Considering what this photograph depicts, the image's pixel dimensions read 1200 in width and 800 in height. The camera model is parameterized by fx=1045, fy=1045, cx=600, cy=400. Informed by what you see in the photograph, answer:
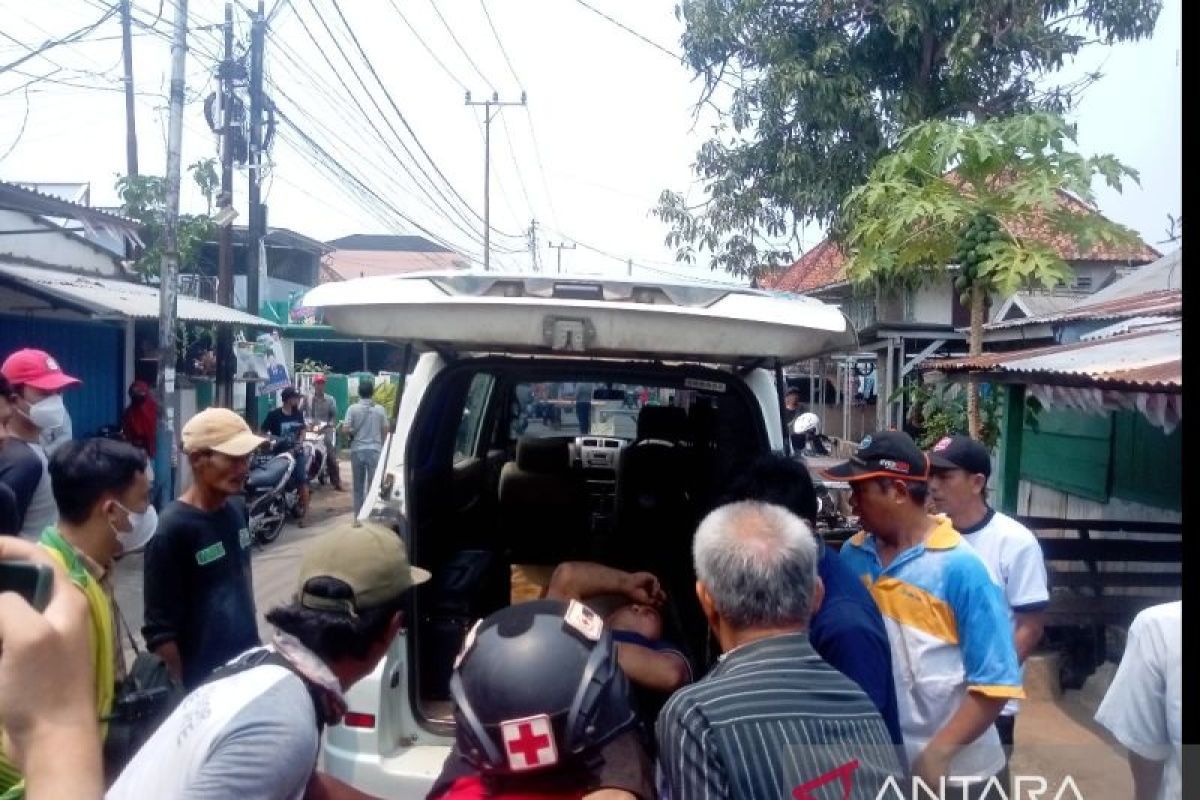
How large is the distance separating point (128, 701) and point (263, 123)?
525 inches

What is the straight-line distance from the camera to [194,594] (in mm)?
3281

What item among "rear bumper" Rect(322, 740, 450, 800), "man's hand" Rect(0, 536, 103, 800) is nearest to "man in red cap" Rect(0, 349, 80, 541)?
"rear bumper" Rect(322, 740, 450, 800)

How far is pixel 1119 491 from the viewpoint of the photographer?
6273 mm

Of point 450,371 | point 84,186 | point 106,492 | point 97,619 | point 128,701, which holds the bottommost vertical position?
point 128,701

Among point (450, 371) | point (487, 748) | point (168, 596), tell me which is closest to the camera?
point (487, 748)

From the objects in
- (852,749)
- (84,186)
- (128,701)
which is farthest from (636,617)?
(84,186)

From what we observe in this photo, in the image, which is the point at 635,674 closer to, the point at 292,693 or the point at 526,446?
the point at 292,693

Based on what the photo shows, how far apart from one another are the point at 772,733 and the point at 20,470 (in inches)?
136

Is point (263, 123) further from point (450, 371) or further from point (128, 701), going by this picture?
point (128, 701)

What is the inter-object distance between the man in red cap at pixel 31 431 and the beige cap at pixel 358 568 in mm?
2348

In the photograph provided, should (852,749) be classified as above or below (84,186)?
below

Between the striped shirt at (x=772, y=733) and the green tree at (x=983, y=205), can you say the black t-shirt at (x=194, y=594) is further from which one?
the green tree at (x=983, y=205)

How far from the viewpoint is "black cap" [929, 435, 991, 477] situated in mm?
3531

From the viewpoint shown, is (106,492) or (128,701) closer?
(128,701)
